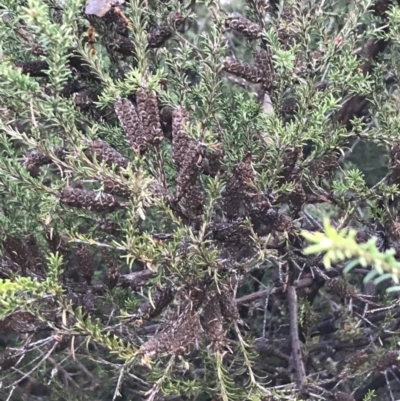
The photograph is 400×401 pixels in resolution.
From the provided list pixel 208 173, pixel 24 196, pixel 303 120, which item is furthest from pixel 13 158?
pixel 303 120

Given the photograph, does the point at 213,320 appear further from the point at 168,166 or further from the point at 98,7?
the point at 98,7

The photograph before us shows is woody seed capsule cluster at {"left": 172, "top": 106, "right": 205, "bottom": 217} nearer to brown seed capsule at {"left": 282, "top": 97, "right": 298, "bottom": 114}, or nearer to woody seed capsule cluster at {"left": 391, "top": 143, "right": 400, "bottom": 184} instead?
brown seed capsule at {"left": 282, "top": 97, "right": 298, "bottom": 114}

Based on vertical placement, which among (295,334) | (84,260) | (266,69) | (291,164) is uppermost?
(266,69)

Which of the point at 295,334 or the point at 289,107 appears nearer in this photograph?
the point at 289,107

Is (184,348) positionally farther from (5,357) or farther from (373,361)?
(373,361)

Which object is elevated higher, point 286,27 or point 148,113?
point 286,27

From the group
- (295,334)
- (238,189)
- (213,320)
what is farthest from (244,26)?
(295,334)

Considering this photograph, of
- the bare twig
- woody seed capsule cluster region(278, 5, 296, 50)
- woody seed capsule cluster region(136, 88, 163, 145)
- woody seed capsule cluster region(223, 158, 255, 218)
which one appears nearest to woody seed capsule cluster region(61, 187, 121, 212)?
woody seed capsule cluster region(136, 88, 163, 145)

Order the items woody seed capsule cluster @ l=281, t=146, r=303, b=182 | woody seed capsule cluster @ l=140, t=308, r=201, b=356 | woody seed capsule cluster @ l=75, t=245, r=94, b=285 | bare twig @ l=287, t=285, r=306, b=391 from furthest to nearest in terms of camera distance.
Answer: bare twig @ l=287, t=285, r=306, b=391
woody seed capsule cluster @ l=75, t=245, r=94, b=285
woody seed capsule cluster @ l=281, t=146, r=303, b=182
woody seed capsule cluster @ l=140, t=308, r=201, b=356

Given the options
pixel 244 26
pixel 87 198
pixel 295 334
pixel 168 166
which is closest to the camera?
pixel 87 198
